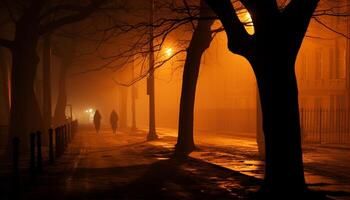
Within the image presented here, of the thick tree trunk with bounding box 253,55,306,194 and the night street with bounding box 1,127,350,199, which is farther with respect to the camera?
the night street with bounding box 1,127,350,199

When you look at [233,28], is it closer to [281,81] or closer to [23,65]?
[281,81]

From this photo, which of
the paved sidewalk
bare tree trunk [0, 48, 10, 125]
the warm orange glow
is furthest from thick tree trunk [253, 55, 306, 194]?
bare tree trunk [0, 48, 10, 125]

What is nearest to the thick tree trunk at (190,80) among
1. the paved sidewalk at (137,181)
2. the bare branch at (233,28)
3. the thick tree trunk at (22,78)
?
the paved sidewalk at (137,181)

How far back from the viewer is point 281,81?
1030cm

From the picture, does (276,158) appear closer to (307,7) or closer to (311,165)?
(307,7)

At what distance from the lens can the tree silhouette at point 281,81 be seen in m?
10.2

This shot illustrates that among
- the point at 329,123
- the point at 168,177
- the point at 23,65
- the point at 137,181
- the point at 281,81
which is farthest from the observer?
the point at 329,123

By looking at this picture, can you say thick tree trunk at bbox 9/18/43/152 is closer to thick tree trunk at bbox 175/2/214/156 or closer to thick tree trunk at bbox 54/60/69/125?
thick tree trunk at bbox 175/2/214/156

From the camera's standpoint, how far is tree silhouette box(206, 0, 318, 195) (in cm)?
1024

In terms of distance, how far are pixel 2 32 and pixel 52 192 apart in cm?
2836

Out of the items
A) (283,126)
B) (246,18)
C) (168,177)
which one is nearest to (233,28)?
(283,126)

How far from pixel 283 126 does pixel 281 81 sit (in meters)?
0.81

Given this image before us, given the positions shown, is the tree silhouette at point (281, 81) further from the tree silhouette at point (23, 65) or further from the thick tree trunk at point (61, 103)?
the thick tree trunk at point (61, 103)

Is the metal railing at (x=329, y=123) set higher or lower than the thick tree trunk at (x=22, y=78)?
lower
